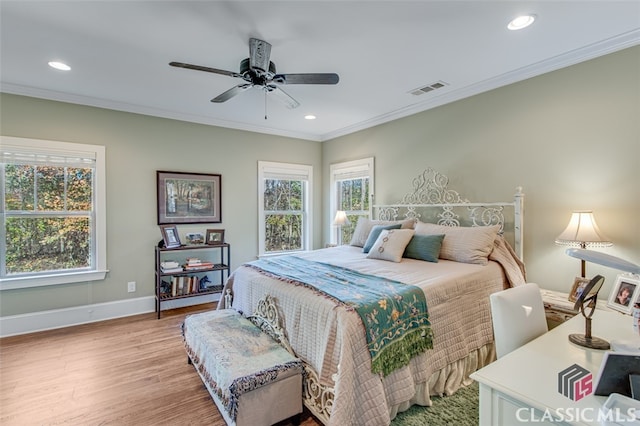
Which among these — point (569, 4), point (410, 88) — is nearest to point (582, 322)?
point (569, 4)

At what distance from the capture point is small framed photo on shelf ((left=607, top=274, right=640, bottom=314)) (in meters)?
1.40

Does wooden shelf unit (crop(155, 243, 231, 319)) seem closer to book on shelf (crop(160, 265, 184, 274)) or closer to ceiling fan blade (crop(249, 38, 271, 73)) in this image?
book on shelf (crop(160, 265, 184, 274))

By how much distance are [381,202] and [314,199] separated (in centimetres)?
147

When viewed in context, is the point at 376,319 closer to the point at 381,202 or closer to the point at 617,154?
the point at 617,154

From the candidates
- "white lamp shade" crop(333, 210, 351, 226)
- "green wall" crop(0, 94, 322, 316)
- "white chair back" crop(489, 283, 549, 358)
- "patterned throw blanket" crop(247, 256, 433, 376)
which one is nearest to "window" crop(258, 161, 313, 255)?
"green wall" crop(0, 94, 322, 316)

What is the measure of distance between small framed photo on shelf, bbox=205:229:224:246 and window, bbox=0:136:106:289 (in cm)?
124

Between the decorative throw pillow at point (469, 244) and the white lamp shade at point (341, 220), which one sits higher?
the white lamp shade at point (341, 220)

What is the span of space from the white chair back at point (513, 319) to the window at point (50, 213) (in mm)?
4227

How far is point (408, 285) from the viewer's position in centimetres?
213

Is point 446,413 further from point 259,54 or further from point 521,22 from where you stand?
point 259,54

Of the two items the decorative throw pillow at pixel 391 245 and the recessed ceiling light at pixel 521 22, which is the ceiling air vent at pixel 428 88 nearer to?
the recessed ceiling light at pixel 521 22

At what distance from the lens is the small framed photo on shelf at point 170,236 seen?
3.93 metres

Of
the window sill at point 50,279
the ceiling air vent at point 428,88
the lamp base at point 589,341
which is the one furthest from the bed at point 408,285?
the window sill at point 50,279

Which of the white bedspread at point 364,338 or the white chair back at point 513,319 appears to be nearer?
the white chair back at point 513,319
